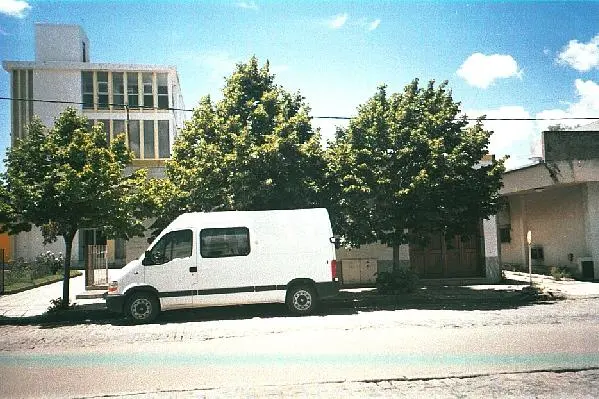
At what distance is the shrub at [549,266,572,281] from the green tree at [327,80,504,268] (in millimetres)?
5964

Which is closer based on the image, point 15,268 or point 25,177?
point 25,177

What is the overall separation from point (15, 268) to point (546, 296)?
24.5 m

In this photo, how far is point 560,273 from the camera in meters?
19.0

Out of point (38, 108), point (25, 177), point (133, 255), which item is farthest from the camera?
point (38, 108)

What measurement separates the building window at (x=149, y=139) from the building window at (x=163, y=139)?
1.95ft

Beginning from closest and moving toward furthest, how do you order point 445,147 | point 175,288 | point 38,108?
point 175,288 → point 445,147 → point 38,108

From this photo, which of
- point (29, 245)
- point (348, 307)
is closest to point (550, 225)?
point (348, 307)

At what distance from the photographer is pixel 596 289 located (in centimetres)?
1529

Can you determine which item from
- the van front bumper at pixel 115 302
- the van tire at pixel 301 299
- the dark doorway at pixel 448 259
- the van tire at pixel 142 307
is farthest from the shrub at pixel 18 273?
the dark doorway at pixel 448 259

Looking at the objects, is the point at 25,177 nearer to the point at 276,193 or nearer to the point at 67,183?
the point at 67,183

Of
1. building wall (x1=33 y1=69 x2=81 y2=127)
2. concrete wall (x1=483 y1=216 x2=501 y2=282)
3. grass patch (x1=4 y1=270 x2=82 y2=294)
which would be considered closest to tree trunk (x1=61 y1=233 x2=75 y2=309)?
grass patch (x1=4 y1=270 x2=82 y2=294)

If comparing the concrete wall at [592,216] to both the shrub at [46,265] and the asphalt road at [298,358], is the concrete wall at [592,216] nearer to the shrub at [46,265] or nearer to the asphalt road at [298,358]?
the asphalt road at [298,358]

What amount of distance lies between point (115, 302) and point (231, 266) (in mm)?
2881

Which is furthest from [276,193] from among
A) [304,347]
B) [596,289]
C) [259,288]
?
[596,289]
